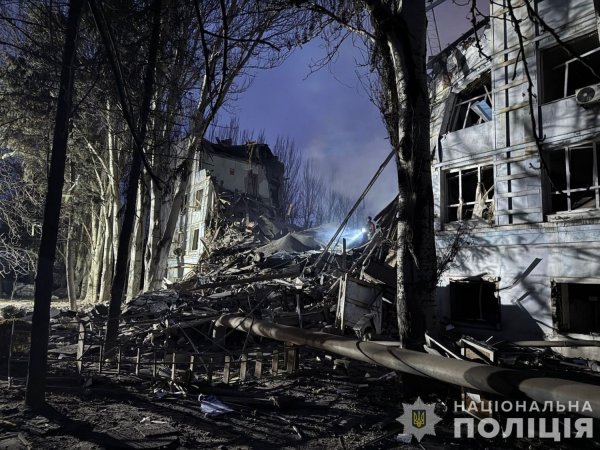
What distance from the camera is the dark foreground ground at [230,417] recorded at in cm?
461

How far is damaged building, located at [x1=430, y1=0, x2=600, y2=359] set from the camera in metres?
11.0

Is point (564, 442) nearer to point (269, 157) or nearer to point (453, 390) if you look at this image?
point (453, 390)

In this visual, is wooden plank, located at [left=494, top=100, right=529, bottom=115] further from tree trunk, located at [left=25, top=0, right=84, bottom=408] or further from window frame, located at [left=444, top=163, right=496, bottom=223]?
tree trunk, located at [left=25, top=0, right=84, bottom=408]

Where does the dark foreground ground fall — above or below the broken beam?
below

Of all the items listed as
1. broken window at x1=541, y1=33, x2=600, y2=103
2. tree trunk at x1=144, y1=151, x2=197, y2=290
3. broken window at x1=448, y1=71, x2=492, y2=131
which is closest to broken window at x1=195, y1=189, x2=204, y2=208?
tree trunk at x1=144, y1=151, x2=197, y2=290

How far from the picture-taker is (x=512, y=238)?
1230 cm

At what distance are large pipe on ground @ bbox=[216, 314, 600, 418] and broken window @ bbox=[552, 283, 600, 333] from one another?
760 centimetres

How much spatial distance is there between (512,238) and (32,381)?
12.1m

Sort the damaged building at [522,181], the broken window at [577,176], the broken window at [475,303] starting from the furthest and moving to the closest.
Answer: the broken window at [475,303] < the damaged building at [522,181] < the broken window at [577,176]

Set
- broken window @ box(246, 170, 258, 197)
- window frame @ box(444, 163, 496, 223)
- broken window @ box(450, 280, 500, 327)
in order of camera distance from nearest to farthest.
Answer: broken window @ box(450, 280, 500, 327), window frame @ box(444, 163, 496, 223), broken window @ box(246, 170, 258, 197)

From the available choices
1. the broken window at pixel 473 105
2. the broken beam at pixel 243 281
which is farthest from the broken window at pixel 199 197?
the broken window at pixel 473 105

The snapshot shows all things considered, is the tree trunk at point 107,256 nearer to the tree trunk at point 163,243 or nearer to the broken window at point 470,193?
the tree trunk at point 163,243

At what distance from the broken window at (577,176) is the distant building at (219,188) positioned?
76.6 ft

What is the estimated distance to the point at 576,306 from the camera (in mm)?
11234
